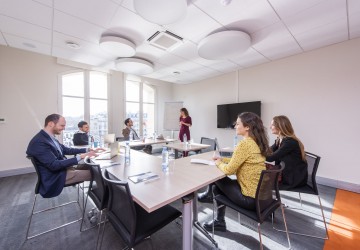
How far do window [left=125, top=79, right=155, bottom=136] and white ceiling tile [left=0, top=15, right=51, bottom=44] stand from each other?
9.63 feet

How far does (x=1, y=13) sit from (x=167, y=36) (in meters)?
2.34

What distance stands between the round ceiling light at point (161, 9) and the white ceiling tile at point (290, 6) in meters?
1.18

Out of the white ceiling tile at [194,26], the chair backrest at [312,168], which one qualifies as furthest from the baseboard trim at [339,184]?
the white ceiling tile at [194,26]

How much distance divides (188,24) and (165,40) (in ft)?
2.08

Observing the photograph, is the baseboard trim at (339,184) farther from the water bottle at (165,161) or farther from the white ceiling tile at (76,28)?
the white ceiling tile at (76,28)

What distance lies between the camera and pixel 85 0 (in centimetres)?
199

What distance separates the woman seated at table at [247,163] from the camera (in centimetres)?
154

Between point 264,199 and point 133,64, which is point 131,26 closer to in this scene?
point 133,64

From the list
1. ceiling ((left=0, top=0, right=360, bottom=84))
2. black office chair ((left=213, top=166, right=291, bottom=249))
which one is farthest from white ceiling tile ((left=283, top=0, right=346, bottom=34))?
black office chair ((left=213, top=166, right=291, bottom=249))

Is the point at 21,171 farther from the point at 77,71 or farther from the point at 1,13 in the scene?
the point at 1,13

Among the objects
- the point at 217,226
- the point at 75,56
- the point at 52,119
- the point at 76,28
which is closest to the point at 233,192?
the point at 217,226

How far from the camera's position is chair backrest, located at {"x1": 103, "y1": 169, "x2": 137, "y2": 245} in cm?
113

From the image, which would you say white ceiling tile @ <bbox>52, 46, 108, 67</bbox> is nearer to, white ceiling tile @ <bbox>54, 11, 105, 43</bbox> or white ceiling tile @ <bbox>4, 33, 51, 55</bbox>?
Answer: white ceiling tile @ <bbox>4, 33, 51, 55</bbox>

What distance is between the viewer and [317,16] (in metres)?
2.33
